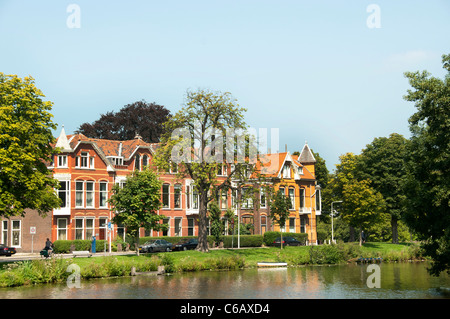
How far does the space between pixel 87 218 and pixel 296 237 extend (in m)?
29.0

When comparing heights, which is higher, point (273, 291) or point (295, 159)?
point (295, 159)

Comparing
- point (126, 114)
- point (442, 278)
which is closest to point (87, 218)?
point (126, 114)

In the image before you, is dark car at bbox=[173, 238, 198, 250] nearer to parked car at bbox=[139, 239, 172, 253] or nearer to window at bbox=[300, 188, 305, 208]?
parked car at bbox=[139, 239, 172, 253]

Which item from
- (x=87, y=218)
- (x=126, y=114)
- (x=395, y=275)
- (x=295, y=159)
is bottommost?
(x=395, y=275)

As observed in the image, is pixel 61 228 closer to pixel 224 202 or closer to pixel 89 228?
pixel 89 228

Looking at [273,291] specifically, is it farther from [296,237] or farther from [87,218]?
[296,237]

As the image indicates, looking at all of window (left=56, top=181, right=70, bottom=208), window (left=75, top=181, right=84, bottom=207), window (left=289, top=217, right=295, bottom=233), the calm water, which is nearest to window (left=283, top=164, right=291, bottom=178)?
window (left=289, top=217, right=295, bottom=233)

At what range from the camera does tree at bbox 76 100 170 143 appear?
85.6 metres

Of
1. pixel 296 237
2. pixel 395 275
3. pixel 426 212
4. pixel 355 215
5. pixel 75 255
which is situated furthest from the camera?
pixel 296 237

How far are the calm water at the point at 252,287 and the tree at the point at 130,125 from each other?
4120 cm

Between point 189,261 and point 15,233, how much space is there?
2269cm

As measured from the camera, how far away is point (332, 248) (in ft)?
197

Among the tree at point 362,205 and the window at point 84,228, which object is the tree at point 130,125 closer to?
the window at point 84,228

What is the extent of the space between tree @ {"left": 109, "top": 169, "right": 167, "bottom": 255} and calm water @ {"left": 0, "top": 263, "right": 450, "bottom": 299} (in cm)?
726
